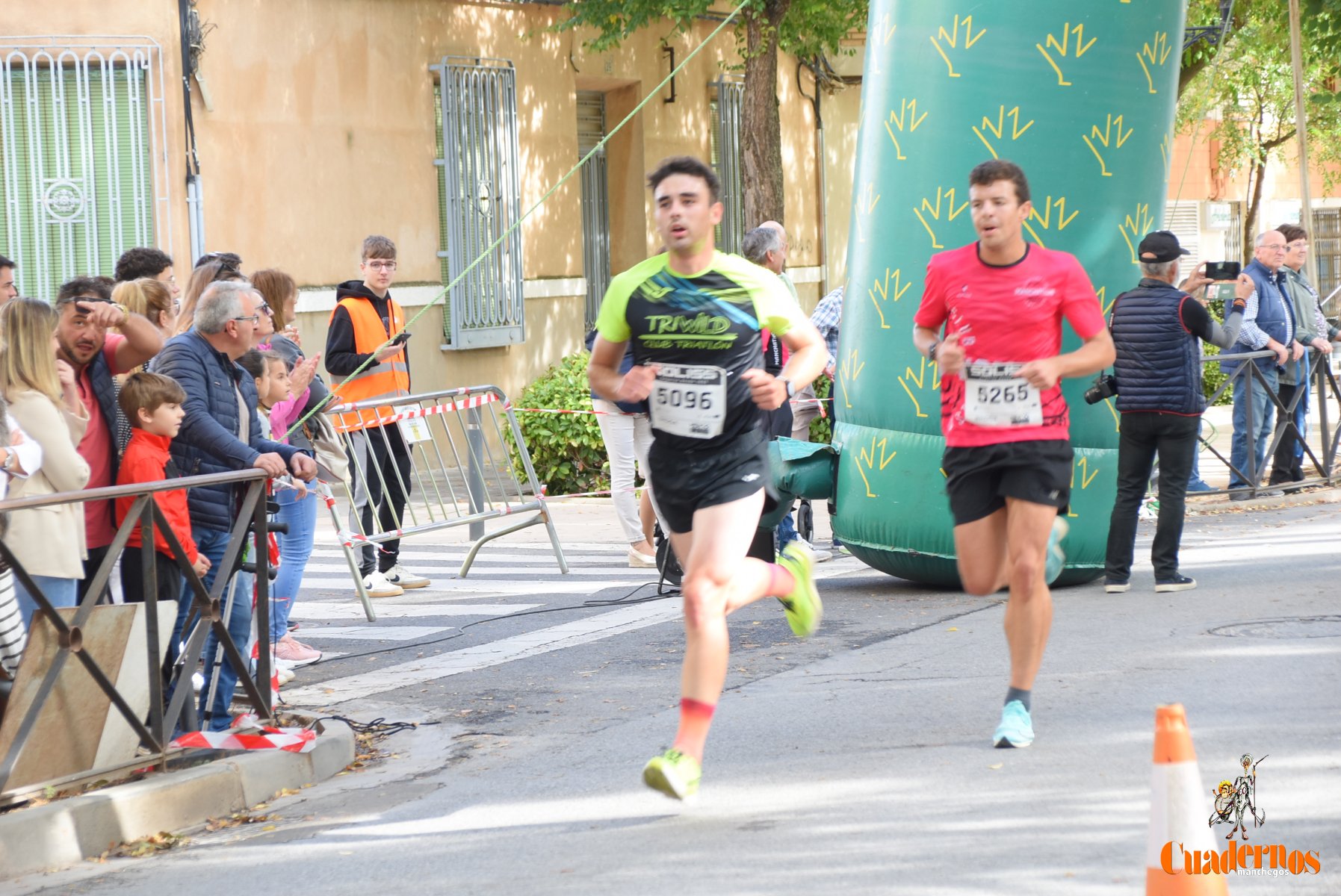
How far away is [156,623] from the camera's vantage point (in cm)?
584

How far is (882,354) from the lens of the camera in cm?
952

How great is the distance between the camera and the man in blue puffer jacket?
261 inches

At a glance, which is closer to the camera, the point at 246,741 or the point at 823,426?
the point at 246,741

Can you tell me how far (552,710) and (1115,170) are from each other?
430 centimetres

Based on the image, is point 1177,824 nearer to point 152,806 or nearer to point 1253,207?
point 152,806

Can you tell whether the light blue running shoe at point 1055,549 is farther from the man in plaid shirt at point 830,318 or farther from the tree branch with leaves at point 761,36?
the tree branch with leaves at point 761,36

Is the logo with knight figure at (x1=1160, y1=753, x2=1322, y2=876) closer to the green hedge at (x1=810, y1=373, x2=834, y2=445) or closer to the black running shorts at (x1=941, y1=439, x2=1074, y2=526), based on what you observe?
the black running shorts at (x1=941, y1=439, x2=1074, y2=526)

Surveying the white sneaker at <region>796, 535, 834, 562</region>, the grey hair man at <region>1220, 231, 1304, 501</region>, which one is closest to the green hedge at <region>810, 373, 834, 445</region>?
Result: the grey hair man at <region>1220, 231, 1304, 501</region>

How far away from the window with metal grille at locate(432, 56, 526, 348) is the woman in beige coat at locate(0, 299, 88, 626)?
457 inches

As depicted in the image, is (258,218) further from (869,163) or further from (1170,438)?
(1170,438)

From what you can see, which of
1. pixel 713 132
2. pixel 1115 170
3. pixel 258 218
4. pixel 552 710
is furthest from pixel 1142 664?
pixel 713 132

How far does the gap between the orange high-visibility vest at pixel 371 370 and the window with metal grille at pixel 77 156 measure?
518 cm

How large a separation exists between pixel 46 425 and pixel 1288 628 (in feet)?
17.5

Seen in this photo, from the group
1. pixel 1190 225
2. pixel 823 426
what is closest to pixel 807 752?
pixel 823 426
